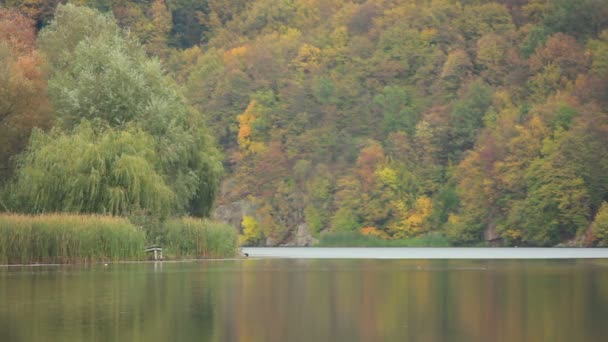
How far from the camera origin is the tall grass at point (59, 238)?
2152 inches

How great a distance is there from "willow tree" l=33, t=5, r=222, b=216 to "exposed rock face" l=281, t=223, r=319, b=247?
2614 inches

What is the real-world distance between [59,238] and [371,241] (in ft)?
267

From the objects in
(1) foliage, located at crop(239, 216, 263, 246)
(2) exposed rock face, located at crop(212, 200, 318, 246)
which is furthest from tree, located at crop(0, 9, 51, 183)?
(1) foliage, located at crop(239, 216, 263, 246)

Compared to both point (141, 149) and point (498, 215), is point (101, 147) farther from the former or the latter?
point (498, 215)

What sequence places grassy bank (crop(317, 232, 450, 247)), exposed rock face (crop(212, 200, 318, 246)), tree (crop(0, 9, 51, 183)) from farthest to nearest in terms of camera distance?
exposed rock face (crop(212, 200, 318, 246))
grassy bank (crop(317, 232, 450, 247))
tree (crop(0, 9, 51, 183))

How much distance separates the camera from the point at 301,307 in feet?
95.2

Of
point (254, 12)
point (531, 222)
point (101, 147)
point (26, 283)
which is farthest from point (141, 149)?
point (254, 12)

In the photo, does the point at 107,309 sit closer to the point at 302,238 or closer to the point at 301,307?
the point at 301,307

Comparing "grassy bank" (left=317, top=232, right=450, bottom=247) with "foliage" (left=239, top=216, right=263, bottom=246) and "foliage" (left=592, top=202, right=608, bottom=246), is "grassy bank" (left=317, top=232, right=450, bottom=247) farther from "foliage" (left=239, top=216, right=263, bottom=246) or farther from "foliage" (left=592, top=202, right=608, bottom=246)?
"foliage" (left=592, top=202, right=608, bottom=246)

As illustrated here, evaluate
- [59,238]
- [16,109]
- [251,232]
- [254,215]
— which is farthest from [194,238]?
[254,215]

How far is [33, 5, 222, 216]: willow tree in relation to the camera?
65938 mm

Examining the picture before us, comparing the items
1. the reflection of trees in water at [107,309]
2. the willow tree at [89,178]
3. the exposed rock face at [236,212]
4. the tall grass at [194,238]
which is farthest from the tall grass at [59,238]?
the exposed rock face at [236,212]

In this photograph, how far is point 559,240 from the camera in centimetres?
11644

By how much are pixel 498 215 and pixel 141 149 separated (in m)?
66.7
